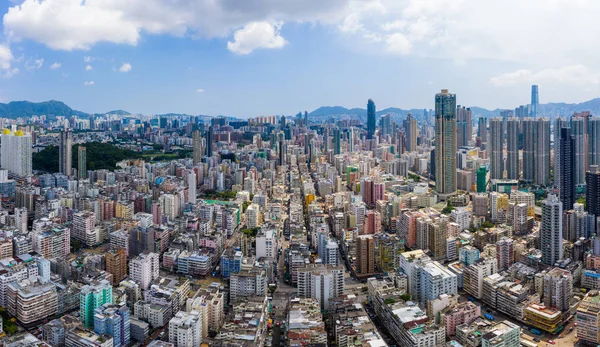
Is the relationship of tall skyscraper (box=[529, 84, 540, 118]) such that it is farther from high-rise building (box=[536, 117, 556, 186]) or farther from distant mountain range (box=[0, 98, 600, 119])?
high-rise building (box=[536, 117, 556, 186])

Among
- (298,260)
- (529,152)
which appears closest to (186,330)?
(298,260)

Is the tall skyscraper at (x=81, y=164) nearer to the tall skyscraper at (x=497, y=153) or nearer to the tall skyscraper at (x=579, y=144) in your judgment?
the tall skyscraper at (x=497, y=153)

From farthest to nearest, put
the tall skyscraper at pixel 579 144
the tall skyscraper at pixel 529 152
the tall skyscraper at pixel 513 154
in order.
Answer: the tall skyscraper at pixel 513 154 → the tall skyscraper at pixel 529 152 → the tall skyscraper at pixel 579 144

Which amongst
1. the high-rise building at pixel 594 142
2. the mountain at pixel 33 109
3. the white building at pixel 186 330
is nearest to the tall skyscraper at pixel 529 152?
the high-rise building at pixel 594 142

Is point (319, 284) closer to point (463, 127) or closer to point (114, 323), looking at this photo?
point (114, 323)

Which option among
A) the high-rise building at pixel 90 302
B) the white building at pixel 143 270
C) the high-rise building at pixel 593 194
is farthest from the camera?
the high-rise building at pixel 593 194

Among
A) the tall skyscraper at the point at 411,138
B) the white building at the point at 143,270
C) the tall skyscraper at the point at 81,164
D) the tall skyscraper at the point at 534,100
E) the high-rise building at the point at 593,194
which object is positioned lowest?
the white building at the point at 143,270

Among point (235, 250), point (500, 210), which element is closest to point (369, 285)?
point (235, 250)
